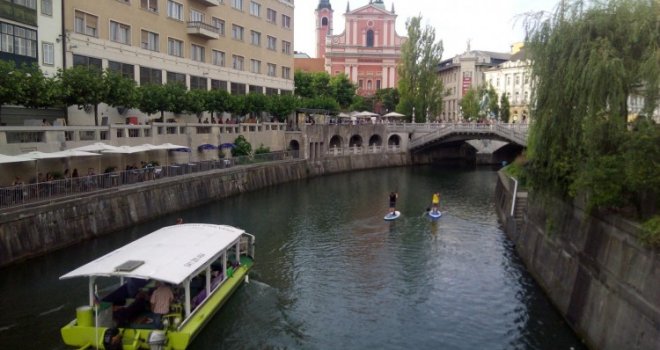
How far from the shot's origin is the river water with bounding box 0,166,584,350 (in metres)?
22.9

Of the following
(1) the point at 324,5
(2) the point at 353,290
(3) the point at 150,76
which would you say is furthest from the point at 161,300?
(1) the point at 324,5

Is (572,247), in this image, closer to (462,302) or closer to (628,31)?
(462,302)

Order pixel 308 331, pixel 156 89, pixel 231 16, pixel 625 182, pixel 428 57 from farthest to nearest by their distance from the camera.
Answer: pixel 428 57
pixel 231 16
pixel 156 89
pixel 308 331
pixel 625 182

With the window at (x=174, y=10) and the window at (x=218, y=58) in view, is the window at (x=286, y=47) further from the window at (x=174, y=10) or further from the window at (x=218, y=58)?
the window at (x=174, y=10)

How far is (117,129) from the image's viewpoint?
47094mm

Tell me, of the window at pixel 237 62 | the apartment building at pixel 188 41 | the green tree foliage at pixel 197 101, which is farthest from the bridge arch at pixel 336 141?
the green tree foliage at pixel 197 101

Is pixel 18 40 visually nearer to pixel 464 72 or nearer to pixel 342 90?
pixel 342 90

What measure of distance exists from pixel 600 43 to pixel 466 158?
8792 centimetres

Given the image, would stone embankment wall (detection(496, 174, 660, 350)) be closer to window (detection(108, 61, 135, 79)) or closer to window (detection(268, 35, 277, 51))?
window (detection(108, 61, 135, 79))

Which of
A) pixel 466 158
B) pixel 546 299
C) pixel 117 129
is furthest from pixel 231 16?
pixel 546 299

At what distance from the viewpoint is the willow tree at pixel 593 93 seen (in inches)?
802

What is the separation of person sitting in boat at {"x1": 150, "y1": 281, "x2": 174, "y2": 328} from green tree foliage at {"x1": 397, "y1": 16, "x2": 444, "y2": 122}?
88983 mm

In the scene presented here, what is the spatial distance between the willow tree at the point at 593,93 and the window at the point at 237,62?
5620 cm

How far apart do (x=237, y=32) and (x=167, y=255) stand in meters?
60.8
